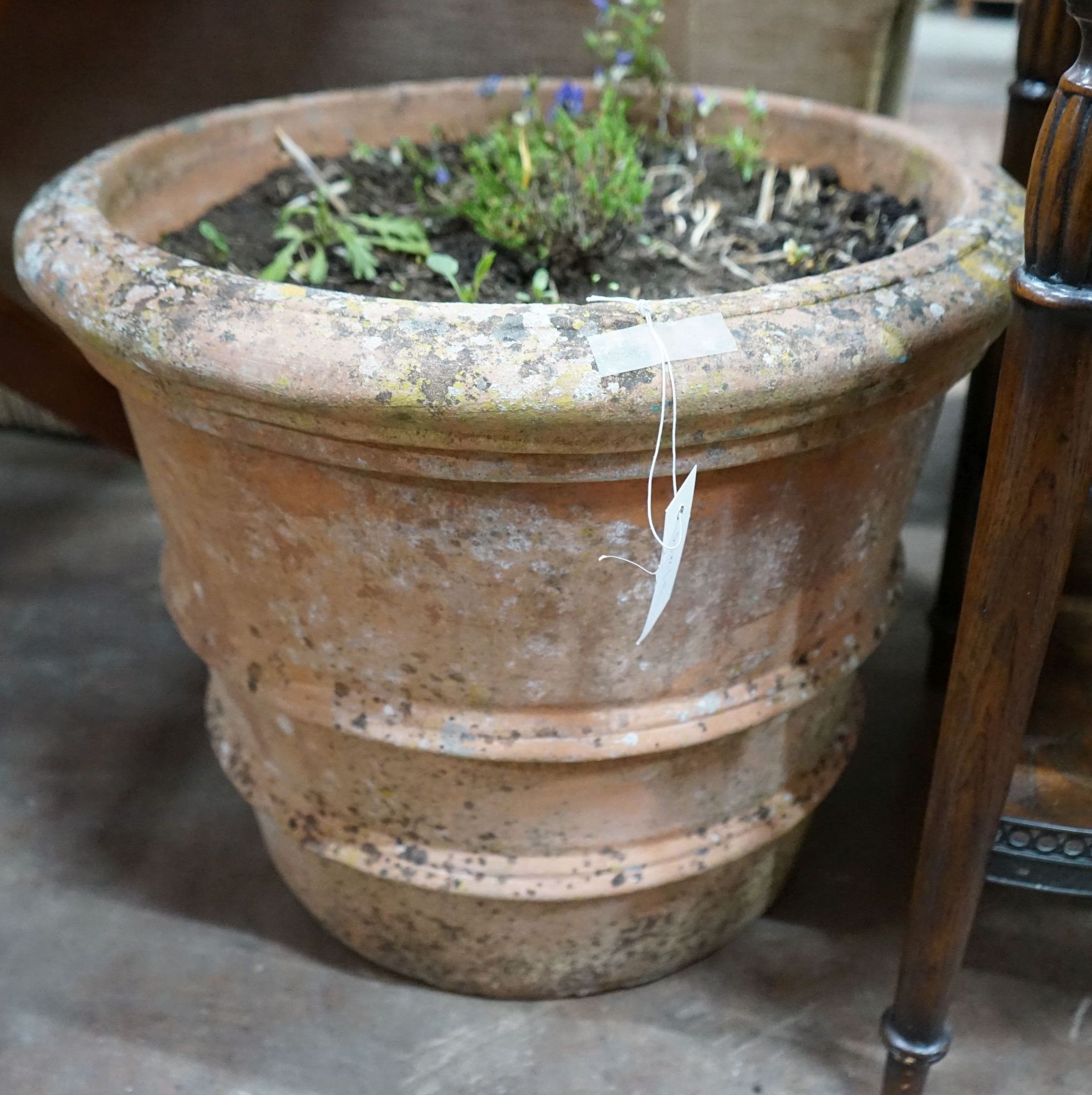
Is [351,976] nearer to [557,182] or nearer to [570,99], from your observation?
[557,182]

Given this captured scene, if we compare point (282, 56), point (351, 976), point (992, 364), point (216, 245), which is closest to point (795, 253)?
point (992, 364)

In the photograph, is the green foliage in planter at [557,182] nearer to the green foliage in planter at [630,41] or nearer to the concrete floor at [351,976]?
the green foliage in planter at [630,41]

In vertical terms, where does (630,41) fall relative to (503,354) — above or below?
above

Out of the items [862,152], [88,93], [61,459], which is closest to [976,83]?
[862,152]

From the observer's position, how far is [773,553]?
86cm

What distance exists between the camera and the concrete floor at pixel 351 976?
3.50ft

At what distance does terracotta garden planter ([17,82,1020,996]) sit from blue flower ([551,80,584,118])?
404 mm

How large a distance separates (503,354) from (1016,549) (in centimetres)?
39

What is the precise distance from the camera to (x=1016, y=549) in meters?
0.73

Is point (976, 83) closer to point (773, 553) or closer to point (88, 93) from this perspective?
→ point (88, 93)

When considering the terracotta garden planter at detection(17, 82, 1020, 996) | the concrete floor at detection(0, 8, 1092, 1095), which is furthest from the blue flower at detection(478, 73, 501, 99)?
the concrete floor at detection(0, 8, 1092, 1095)

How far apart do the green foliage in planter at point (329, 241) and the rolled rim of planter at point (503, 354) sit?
217mm

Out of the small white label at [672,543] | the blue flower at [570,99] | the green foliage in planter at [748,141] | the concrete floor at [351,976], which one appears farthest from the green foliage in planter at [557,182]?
the concrete floor at [351,976]

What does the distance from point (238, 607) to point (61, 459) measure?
1.52 meters
